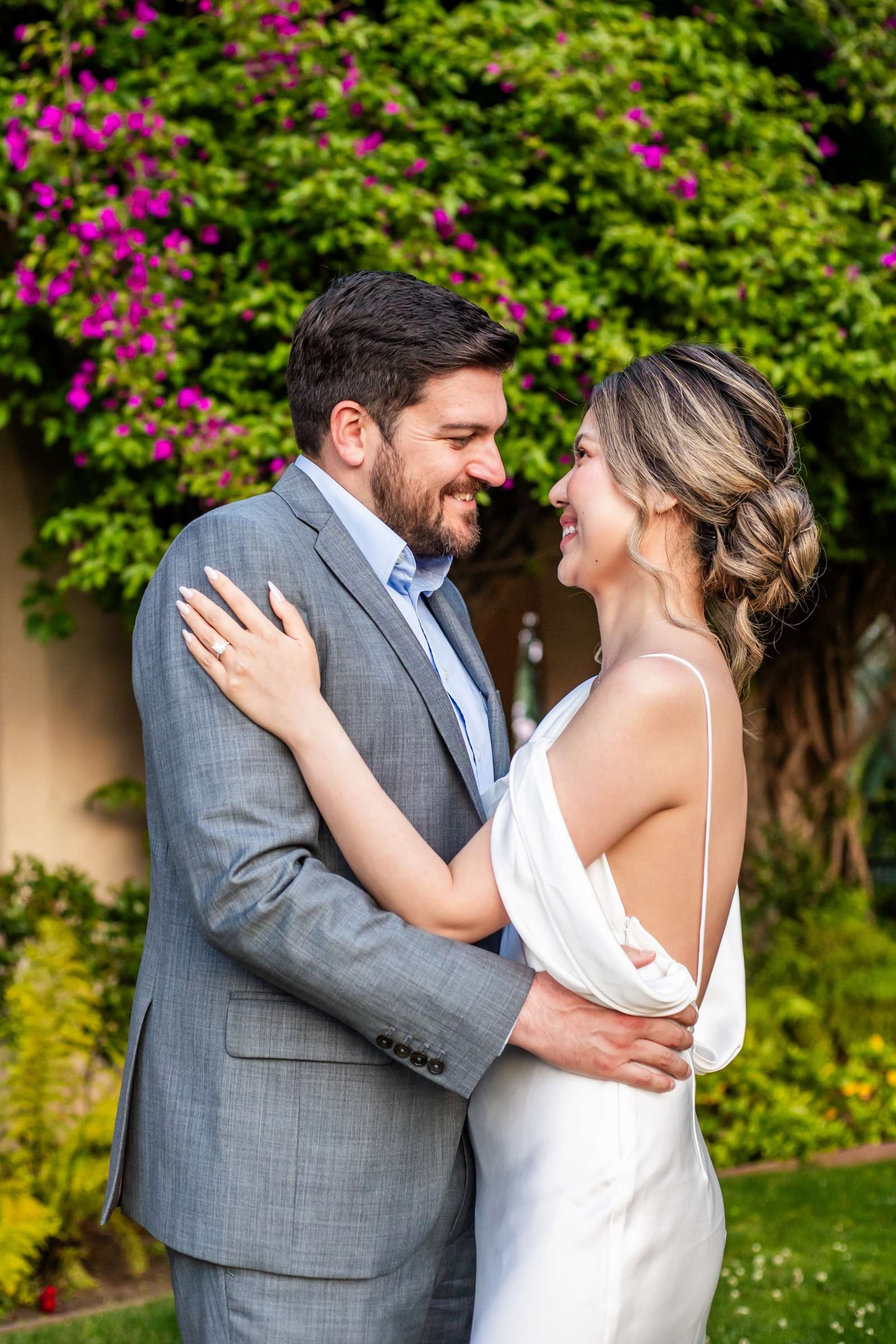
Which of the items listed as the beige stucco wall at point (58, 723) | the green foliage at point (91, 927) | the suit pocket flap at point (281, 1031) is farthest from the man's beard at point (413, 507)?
the beige stucco wall at point (58, 723)

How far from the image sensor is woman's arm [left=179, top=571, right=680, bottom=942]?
1.90 metres

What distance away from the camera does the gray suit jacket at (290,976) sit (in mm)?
1837

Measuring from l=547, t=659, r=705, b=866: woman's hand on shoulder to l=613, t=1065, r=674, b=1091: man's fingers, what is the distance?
327 mm

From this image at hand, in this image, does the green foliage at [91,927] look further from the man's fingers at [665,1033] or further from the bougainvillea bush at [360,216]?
the man's fingers at [665,1033]

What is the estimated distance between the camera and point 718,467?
2084mm

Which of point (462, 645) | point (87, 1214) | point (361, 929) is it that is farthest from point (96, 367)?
point (361, 929)

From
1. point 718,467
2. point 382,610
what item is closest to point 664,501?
point 718,467

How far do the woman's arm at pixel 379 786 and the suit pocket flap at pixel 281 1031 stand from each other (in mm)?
214

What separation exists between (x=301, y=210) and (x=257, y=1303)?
381 centimetres

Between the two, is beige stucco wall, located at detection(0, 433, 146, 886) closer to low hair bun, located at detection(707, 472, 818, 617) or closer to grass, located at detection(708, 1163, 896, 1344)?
grass, located at detection(708, 1163, 896, 1344)

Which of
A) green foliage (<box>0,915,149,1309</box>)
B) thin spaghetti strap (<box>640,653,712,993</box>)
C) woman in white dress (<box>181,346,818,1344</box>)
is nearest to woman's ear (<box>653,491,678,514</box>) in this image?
woman in white dress (<box>181,346,818,1344</box>)

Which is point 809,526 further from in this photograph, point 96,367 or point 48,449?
point 48,449

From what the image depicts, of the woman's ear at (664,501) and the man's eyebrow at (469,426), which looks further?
the man's eyebrow at (469,426)

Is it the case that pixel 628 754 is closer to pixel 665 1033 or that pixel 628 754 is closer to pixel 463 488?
pixel 665 1033
